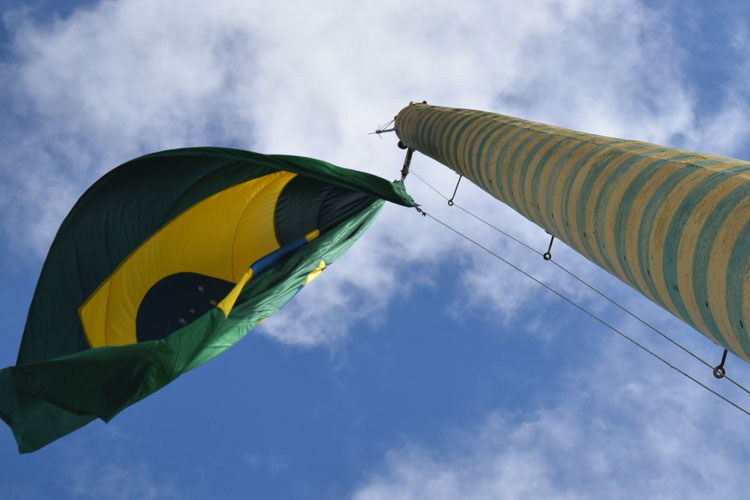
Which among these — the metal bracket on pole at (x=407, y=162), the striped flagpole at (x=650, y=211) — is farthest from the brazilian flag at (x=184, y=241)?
the metal bracket on pole at (x=407, y=162)

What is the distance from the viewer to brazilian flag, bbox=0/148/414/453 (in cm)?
977

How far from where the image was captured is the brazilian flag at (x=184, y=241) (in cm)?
977

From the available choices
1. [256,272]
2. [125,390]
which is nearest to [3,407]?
[125,390]

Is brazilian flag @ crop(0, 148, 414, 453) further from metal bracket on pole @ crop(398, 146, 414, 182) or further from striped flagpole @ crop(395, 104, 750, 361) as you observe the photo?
metal bracket on pole @ crop(398, 146, 414, 182)

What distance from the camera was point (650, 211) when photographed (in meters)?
4.16

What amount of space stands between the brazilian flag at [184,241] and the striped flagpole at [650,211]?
3212 millimetres

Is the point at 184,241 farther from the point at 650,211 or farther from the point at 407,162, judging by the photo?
the point at 650,211

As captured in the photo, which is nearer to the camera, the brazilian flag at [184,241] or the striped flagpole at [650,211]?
the striped flagpole at [650,211]

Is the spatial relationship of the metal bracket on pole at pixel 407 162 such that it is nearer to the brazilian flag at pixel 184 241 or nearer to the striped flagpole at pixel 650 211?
the brazilian flag at pixel 184 241

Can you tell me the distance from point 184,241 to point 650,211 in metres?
9.53

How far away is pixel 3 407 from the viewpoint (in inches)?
274

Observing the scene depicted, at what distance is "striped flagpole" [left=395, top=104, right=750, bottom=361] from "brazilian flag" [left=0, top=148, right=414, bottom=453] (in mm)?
3212

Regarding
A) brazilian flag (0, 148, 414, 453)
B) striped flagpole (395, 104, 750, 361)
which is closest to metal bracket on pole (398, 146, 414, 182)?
brazilian flag (0, 148, 414, 453)

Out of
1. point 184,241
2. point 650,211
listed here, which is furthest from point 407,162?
point 650,211
